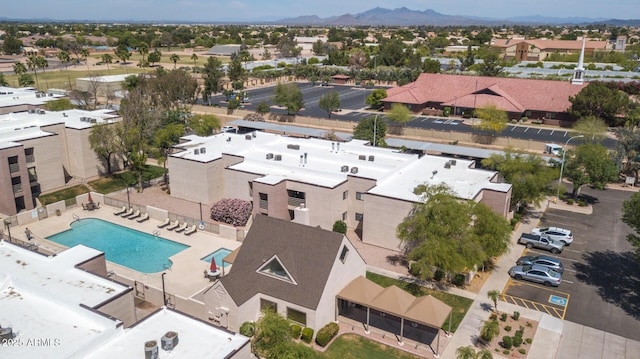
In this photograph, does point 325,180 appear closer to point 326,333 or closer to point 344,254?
point 344,254

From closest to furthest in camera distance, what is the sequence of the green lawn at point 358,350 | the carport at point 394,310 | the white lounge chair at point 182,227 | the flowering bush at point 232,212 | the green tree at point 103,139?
the green lawn at point 358,350 < the carport at point 394,310 < the white lounge chair at point 182,227 < the flowering bush at point 232,212 < the green tree at point 103,139

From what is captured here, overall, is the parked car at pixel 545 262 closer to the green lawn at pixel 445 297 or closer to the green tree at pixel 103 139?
the green lawn at pixel 445 297

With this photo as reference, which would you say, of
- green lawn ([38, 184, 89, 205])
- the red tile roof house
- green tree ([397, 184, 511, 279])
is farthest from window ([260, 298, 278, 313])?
the red tile roof house

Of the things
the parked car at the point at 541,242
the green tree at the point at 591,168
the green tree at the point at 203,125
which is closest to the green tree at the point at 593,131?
the green tree at the point at 591,168

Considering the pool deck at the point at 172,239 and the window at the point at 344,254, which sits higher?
the window at the point at 344,254

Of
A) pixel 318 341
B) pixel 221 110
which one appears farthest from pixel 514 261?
pixel 221 110

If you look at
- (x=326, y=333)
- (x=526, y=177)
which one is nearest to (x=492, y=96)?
(x=526, y=177)
